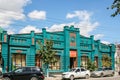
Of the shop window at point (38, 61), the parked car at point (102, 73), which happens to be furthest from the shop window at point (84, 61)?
the shop window at point (38, 61)

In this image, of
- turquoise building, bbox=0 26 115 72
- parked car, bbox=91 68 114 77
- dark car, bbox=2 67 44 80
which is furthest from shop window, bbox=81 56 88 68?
dark car, bbox=2 67 44 80

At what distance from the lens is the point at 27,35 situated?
50.8m

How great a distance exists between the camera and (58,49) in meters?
55.4

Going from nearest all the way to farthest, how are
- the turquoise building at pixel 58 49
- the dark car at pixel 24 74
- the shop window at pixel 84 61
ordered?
1. the dark car at pixel 24 74
2. the turquoise building at pixel 58 49
3. the shop window at pixel 84 61

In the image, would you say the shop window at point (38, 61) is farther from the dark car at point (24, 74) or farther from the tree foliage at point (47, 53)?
the dark car at point (24, 74)

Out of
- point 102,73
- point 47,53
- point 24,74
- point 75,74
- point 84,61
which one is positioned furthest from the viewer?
point 84,61

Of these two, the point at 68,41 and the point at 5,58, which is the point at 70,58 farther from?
the point at 5,58

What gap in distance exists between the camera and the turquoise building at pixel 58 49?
159ft

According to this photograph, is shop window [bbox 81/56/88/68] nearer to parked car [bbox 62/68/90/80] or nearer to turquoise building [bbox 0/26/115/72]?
turquoise building [bbox 0/26/115/72]

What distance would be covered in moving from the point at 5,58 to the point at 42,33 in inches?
317

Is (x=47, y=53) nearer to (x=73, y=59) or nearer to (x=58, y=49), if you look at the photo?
Answer: (x=58, y=49)

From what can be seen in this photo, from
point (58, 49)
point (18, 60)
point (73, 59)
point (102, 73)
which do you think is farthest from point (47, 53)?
point (73, 59)

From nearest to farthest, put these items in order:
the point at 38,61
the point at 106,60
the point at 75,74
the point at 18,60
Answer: the point at 75,74 < the point at 18,60 < the point at 38,61 < the point at 106,60

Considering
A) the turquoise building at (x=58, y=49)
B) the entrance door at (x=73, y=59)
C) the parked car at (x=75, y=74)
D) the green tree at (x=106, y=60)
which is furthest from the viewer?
the green tree at (x=106, y=60)
